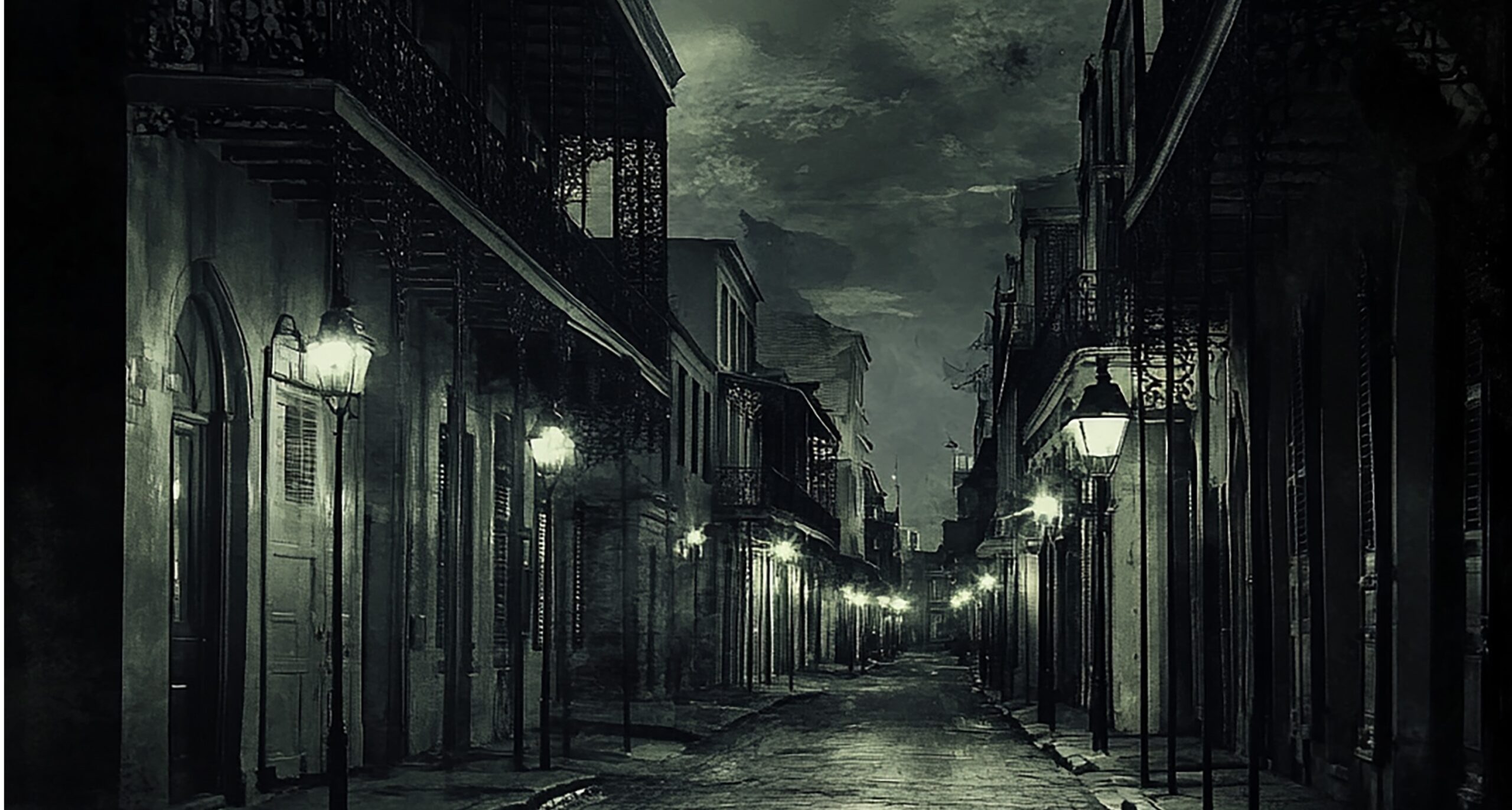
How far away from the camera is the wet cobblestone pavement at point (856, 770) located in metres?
13.0

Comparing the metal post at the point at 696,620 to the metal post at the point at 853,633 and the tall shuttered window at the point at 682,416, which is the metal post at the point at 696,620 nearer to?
the tall shuttered window at the point at 682,416

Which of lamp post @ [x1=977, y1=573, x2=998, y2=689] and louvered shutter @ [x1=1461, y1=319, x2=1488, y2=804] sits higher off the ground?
louvered shutter @ [x1=1461, y1=319, x2=1488, y2=804]

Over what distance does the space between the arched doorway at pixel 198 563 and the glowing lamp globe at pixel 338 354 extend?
5.03 ft

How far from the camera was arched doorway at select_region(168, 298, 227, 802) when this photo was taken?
1175 centimetres

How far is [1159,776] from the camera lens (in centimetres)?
1425

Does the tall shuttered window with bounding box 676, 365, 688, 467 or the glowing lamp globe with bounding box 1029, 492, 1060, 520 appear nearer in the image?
the glowing lamp globe with bounding box 1029, 492, 1060, 520

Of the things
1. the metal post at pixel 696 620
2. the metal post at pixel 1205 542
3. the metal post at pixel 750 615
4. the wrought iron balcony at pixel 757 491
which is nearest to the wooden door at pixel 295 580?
the metal post at pixel 1205 542

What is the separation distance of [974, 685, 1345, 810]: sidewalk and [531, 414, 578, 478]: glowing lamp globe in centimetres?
415

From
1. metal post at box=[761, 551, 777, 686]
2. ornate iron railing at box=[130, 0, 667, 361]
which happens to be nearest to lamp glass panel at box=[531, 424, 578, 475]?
ornate iron railing at box=[130, 0, 667, 361]

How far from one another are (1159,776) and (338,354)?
21.6 feet

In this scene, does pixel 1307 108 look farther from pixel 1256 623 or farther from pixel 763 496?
pixel 763 496

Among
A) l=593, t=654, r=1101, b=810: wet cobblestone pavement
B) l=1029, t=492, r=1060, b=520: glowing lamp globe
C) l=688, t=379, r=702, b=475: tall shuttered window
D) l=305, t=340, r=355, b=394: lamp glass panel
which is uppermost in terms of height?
l=688, t=379, r=702, b=475: tall shuttered window

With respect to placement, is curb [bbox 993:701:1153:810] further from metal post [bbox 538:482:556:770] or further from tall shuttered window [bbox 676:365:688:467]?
tall shuttered window [bbox 676:365:688:467]

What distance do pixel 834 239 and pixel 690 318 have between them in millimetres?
12906
